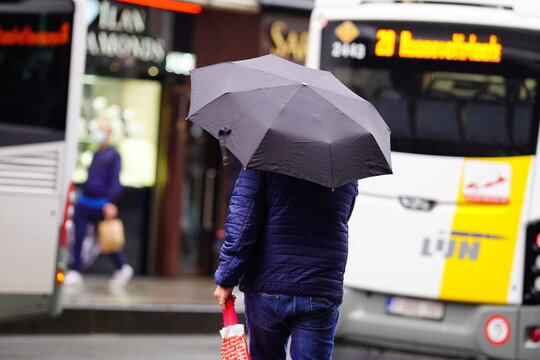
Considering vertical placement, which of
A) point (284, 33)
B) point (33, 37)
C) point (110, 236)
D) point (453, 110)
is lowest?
point (110, 236)

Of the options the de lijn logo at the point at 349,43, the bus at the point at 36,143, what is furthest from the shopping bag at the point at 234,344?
the bus at the point at 36,143

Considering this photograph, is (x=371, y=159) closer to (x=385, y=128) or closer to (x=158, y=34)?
(x=385, y=128)

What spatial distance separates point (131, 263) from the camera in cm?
1483

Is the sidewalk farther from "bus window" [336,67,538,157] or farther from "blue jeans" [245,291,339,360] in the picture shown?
"blue jeans" [245,291,339,360]

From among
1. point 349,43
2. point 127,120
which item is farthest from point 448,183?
point 127,120

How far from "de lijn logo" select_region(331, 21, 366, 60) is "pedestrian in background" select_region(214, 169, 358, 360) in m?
3.00

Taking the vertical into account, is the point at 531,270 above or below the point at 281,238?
below

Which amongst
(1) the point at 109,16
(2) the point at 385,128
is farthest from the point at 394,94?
(1) the point at 109,16

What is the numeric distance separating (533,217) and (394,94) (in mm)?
1273

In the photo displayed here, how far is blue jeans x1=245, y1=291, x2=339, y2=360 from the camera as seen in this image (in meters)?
5.10

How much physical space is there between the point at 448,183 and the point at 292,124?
9.57 feet

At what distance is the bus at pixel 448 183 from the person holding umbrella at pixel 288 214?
2481 mm

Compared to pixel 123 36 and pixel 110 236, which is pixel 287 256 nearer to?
pixel 110 236

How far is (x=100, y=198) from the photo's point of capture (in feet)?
42.9
